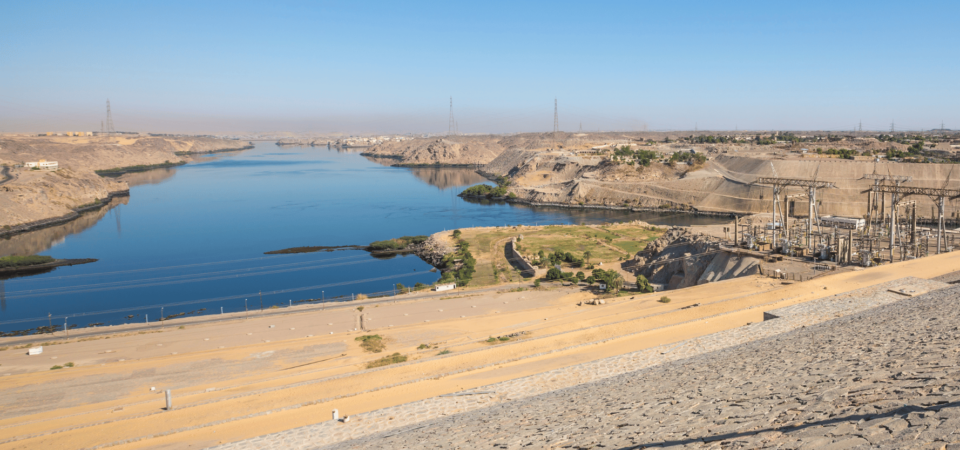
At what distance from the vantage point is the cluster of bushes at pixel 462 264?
40.8 meters

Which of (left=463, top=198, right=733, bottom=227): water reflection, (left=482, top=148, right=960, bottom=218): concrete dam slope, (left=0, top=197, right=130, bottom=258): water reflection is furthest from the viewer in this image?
(left=463, top=198, right=733, bottom=227): water reflection

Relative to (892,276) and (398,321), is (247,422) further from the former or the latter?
(892,276)

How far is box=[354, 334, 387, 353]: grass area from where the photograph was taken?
22.4m

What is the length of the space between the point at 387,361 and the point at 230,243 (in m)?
47.4

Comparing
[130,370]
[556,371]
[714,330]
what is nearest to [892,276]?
[714,330]

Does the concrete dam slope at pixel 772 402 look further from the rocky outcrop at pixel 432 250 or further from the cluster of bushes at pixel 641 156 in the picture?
the cluster of bushes at pixel 641 156

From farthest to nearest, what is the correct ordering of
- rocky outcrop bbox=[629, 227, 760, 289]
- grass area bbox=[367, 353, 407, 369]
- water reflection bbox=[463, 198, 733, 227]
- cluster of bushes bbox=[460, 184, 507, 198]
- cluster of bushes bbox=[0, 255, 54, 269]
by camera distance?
1. cluster of bushes bbox=[460, 184, 507, 198]
2. water reflection bbox=[463, 198, 733, 227]
3. cluster of bushes bbox=[0, 255, 54, 269]
4. rocky outcrop bbox=[629, 227, 760, 289]
5. grass area bbox=[367, 353, 407, 369]

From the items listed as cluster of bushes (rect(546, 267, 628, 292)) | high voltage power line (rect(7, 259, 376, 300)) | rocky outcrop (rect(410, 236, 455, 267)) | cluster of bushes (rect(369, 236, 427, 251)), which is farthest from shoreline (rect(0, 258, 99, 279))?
cluster of bushes (rect(546, 267, 628, 292))

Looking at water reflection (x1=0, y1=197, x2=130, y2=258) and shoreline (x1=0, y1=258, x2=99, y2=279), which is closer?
shoreline (x1=0, y1=258, x2=99, y2=279)

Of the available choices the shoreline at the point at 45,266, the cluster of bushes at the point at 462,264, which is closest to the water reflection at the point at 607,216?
the cluster of bushes at the point at 462,264

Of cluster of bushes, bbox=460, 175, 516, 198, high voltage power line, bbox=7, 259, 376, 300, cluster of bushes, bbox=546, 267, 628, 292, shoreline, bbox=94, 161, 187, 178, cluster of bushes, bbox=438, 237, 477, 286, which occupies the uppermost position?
shoreline, bbox=94, 161, 187, 178

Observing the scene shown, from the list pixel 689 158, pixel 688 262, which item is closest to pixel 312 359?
pixel 688 262

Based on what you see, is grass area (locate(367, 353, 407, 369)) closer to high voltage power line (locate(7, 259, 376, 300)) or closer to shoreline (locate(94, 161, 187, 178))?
high voltage power line (locate(7, 259, 376, 300))

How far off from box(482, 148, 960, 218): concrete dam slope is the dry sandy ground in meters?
47.7
